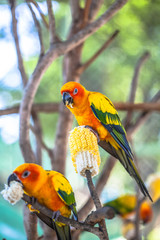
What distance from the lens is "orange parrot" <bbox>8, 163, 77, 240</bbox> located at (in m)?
0.74

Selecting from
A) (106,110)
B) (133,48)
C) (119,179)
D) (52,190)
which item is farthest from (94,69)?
(52,190)

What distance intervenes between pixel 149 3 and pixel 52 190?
1.79 m

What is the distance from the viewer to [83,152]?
2.33 feet

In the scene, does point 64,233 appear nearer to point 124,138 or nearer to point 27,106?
point 124,138

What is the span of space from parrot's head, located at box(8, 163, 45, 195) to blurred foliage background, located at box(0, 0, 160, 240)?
1430 millimetres

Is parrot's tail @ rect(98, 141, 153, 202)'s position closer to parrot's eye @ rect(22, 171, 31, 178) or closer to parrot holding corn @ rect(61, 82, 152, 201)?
parrot holding corn @ rect(61, 82, 152, 201)

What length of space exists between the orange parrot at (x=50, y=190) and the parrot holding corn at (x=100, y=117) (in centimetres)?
21

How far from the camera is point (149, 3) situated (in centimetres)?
A: 209

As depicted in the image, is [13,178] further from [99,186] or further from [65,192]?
[99,186]

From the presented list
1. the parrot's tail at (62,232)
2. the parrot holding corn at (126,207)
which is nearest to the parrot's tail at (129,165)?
the parrot's tail at (62,232)

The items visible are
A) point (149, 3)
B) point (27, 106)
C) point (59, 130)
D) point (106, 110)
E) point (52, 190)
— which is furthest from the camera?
point (149, 3)

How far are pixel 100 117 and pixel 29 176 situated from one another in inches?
13.0

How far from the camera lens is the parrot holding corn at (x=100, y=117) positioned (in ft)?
2.91

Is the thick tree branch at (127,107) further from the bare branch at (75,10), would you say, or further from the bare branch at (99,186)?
the bare branch at (75,10)
